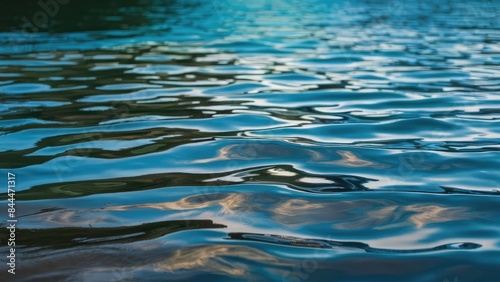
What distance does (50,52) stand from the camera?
1131 cm

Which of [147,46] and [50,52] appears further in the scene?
[147,46]

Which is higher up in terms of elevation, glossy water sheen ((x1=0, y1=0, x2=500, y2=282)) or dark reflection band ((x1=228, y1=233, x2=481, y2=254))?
dark reflection band ((x1=228, y1=233, x2=481, y2=254))

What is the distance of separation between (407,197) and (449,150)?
1198mm

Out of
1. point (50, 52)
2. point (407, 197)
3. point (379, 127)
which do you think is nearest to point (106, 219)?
point (407, 197)

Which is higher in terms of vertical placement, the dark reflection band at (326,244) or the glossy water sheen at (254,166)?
the dark reflection band at (326,244)

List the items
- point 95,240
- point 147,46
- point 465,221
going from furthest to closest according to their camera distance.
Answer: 1. point 147,46
2. point 465,221
3. point 95,240

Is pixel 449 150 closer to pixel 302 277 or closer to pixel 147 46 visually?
pixel 302 277

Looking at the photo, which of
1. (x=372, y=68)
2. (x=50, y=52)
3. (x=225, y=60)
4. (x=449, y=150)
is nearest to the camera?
(x=449, y=150)

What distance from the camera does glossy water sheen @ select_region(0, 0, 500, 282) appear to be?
3113 millimetres

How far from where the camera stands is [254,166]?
4590 mm

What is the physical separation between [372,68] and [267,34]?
5073 mm

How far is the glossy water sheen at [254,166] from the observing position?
311 centimetres

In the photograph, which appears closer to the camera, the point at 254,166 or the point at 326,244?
the point at 326,244

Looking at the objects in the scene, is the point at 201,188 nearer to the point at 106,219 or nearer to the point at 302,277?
the point at 106,219
